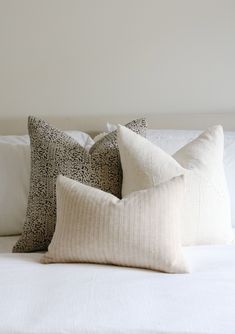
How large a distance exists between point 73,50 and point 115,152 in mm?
765

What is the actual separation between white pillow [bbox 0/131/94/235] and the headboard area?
340 millimetres

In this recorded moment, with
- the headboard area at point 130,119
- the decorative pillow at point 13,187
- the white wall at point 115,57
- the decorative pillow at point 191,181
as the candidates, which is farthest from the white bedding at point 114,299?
the white wall at point 115,57

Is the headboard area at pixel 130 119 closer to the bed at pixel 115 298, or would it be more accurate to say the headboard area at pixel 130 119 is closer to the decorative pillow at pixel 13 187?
the decorative pillow at pixel 13 187

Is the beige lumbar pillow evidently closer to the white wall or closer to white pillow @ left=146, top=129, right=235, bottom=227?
white pillow @ left=146, top=129, right=235, bottom=227

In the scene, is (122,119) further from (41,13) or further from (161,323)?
(161,323)

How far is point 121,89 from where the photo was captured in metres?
2.27

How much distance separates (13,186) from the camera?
187 centimetres

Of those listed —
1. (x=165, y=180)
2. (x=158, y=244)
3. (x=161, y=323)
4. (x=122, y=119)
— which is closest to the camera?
(x=161, y=323)

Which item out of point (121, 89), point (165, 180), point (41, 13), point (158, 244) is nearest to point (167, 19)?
point (121, 89)

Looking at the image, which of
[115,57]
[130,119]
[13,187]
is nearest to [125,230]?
[13,187]

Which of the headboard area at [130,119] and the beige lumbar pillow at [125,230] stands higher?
the headboard area at [130,119]

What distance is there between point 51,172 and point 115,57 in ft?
2.72

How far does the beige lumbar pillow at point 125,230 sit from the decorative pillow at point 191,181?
0.14m

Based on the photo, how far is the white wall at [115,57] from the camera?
222cm
